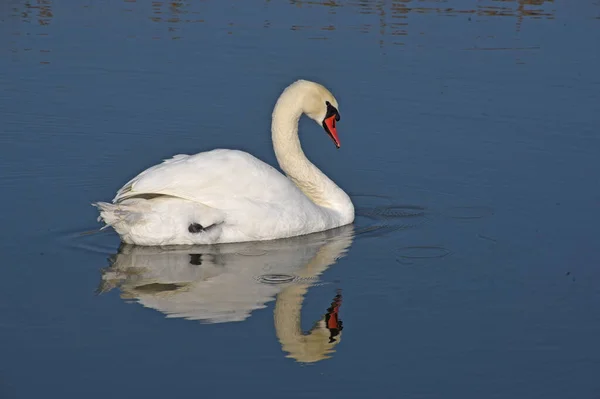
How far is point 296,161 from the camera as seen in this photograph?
10.4m

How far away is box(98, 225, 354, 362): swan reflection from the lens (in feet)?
25.0

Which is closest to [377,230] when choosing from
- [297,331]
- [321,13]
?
[297,331]

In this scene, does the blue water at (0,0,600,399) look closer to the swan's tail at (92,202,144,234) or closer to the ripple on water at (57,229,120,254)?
the ripple on water at (57,229,120,254)

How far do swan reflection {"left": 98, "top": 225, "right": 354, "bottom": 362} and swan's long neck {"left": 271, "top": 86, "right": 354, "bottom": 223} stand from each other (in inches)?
19.5

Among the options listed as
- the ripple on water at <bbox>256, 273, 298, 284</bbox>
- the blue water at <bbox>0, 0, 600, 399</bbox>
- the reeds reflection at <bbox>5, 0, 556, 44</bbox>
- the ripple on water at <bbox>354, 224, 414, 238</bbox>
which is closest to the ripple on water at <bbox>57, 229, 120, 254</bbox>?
the blue water at <bbox>0, 0, 600, 399</bbox>

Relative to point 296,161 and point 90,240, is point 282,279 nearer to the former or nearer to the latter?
point 90,240

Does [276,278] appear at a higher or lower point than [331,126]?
lower

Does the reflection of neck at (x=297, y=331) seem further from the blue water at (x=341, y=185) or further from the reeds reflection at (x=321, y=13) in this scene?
the reeds reflection at (x=321, y=13)

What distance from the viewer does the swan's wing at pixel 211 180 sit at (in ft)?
29.6

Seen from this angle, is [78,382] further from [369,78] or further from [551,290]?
[369,78]

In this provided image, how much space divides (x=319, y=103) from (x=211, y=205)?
165cm

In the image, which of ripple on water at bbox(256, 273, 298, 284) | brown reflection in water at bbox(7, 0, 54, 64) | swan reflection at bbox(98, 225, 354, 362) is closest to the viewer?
swan reflection at bbox(98, 225, 354, 362)

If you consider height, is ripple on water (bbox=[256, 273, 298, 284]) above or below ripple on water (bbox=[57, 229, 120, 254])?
above

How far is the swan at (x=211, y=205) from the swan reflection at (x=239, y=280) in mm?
107
